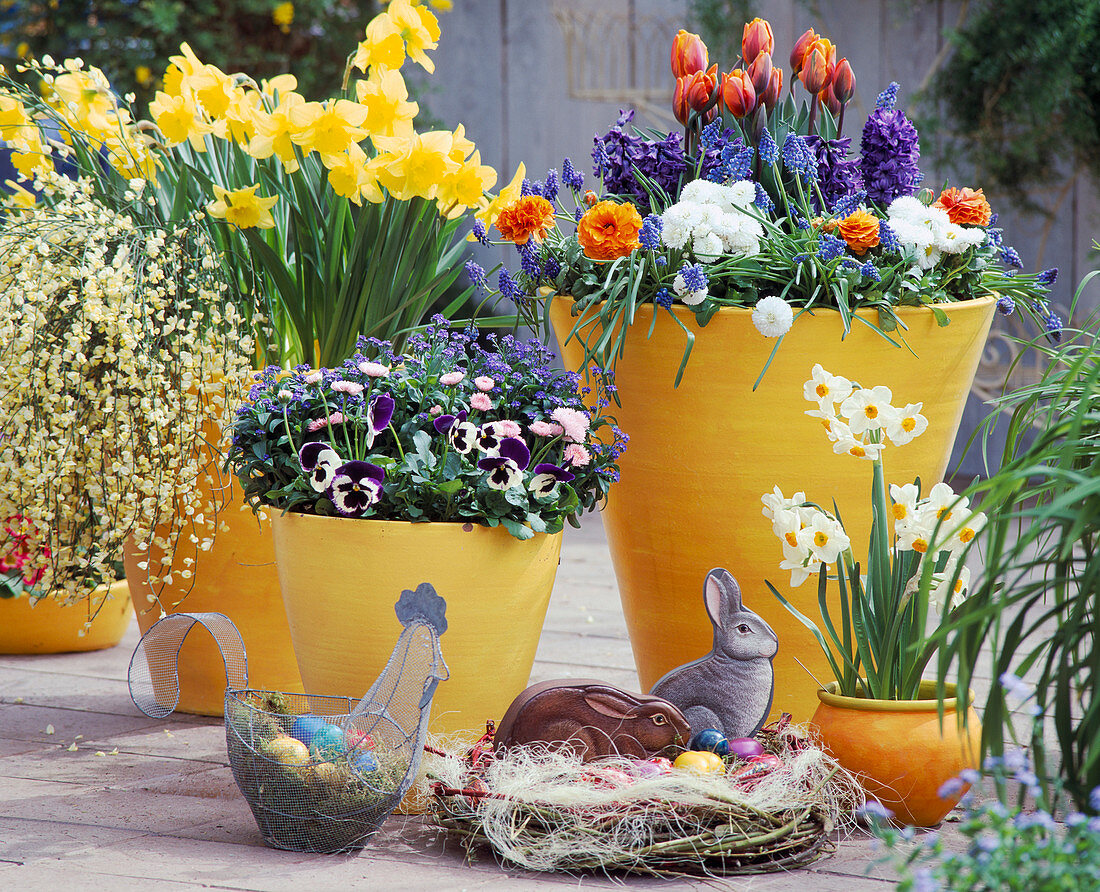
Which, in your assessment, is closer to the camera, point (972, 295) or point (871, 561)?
point (871, 561)

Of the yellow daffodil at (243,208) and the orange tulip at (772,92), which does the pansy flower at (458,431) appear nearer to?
the yellow daffodil at (243,208)

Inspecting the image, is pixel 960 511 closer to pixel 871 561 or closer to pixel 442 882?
pixel 871 561

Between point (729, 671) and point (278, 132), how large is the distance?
3.62 ft

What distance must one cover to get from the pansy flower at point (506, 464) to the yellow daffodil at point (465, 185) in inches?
19.6

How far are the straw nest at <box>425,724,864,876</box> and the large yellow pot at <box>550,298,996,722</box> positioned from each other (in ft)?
1.39

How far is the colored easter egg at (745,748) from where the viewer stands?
171 centimetres

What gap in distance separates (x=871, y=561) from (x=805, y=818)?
37 cm

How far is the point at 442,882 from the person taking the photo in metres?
1.49

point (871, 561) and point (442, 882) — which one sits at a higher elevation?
point (871, 561)

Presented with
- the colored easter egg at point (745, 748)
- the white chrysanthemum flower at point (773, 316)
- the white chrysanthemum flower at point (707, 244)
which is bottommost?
the colored easter egg at point (745, 748)

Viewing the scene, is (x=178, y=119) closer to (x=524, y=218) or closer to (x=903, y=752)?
(x=524, y=218)

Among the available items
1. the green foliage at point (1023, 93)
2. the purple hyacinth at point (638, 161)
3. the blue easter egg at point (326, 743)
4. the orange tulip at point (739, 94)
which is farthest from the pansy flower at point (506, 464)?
the green foliage at point (1023, 93)

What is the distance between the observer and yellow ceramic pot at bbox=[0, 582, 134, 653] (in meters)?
2.58

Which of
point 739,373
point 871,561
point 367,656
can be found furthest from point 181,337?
point 871,561
